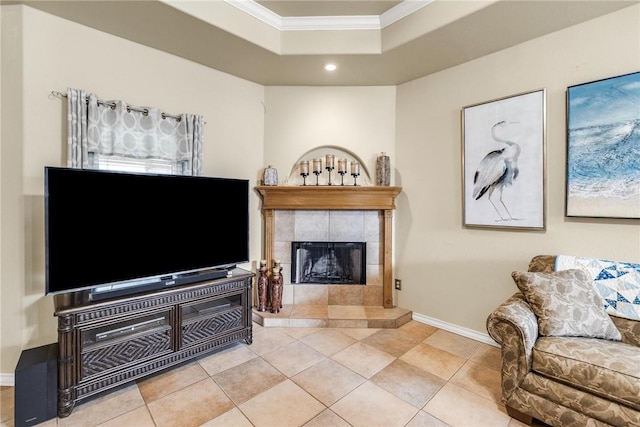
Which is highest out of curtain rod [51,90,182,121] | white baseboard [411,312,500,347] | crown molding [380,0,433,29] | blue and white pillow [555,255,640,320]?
crown molding [380,0,433,29]

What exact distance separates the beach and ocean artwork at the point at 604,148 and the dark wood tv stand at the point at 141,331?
2.79 m

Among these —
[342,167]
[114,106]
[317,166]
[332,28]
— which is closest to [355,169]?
[342,167]

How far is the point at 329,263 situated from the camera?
140 inches

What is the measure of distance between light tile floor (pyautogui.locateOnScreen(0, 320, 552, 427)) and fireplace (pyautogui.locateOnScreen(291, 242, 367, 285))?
0.82 m

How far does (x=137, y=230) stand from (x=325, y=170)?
2.04m

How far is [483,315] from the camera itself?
9.22 feet

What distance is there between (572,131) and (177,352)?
3.46 metres

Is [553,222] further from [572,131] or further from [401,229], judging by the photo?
[401,229]

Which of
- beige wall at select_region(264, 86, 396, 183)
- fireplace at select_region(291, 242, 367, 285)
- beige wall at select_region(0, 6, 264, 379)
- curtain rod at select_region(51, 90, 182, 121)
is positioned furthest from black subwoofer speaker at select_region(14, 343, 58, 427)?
beige wall at select_region(264, 86, 396, 183)

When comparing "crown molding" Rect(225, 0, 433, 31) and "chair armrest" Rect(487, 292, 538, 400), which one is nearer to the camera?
"chair armrest" Rect(487, 292, 538, 400)

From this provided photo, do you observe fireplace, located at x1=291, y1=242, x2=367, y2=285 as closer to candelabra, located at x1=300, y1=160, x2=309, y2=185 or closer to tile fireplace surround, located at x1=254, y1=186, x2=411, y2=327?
tile fireplace surround, located at x1=254, y1=186, x2=411, y2=327

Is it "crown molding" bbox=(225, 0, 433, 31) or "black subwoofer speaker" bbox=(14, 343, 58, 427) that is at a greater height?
"crown molding" bbox=(225, 0, 433, 31)

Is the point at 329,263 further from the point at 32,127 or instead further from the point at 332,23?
the point at 32,127

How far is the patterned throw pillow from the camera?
5.92 feet
